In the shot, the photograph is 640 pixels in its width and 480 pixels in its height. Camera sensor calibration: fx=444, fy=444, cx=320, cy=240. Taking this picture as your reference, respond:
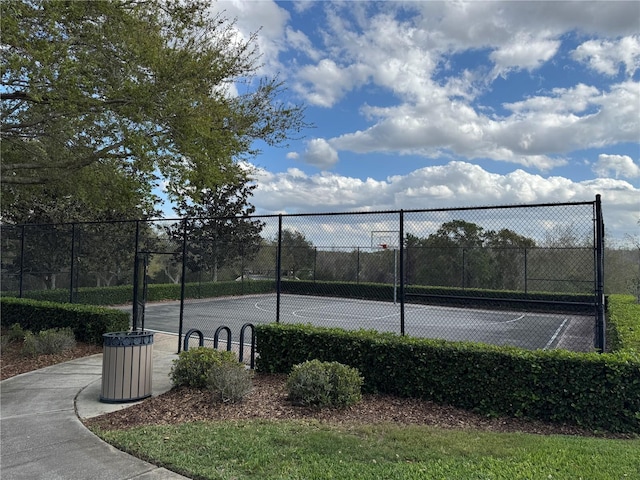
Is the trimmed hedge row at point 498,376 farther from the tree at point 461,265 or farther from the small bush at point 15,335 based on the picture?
the tree at point 461,265

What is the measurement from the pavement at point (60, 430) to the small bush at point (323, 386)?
195 centimetres

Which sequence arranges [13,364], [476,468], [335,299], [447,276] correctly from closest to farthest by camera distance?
1. [476,468]
2. [13,364]
3. [447,276]
4. [335,299]

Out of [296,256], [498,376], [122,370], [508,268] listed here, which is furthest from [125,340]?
[508,268]

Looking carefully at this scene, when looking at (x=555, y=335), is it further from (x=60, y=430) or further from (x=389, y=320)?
(x=60, y=430)

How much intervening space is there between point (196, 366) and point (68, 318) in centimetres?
521

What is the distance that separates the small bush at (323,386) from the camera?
201 inches

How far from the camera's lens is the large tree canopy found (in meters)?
6.23

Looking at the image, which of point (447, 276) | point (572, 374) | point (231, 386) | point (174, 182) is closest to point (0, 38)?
point (174, 182)

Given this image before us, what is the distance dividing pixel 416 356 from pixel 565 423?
5.60 feet

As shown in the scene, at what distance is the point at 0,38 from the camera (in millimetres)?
5867

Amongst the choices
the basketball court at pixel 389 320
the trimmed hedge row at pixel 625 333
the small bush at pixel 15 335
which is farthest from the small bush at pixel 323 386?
the small bush at pixel 15 335

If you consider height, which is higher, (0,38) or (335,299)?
(0,38)

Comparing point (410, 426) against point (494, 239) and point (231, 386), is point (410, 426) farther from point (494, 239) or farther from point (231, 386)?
point (494, 239)

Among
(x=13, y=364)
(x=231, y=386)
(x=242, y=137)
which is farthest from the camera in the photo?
(x=242, y=137)
